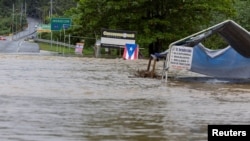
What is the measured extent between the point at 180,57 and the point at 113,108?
7.47 m

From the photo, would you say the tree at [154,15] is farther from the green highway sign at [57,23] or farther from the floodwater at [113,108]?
the green highway sign at [57,23]

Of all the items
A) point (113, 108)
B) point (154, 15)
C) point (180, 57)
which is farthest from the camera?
point (154, 15)

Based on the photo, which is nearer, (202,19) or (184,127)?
(184,127)

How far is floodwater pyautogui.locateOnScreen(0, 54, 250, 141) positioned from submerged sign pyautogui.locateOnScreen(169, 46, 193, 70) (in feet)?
2.66

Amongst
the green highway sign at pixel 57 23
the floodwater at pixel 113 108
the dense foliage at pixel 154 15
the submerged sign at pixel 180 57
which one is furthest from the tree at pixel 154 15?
the green highway sign at pixel 57 23

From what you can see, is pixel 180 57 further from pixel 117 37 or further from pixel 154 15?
pixel 154 15

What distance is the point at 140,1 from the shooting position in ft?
141

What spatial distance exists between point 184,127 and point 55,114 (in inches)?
90.9


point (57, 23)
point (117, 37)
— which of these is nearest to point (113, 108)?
point (117, 37)

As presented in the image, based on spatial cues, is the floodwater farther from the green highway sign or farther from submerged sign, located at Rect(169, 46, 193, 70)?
the green highway sign

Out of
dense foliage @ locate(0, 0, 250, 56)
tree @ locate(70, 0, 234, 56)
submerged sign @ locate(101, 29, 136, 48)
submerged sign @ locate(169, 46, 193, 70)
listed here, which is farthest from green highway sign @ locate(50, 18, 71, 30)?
submerged sign @ locate(169, 46, 193, 70)

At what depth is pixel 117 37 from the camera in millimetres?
41062

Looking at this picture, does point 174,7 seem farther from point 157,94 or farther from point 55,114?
point 55,114

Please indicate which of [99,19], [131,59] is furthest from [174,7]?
[131,59]
